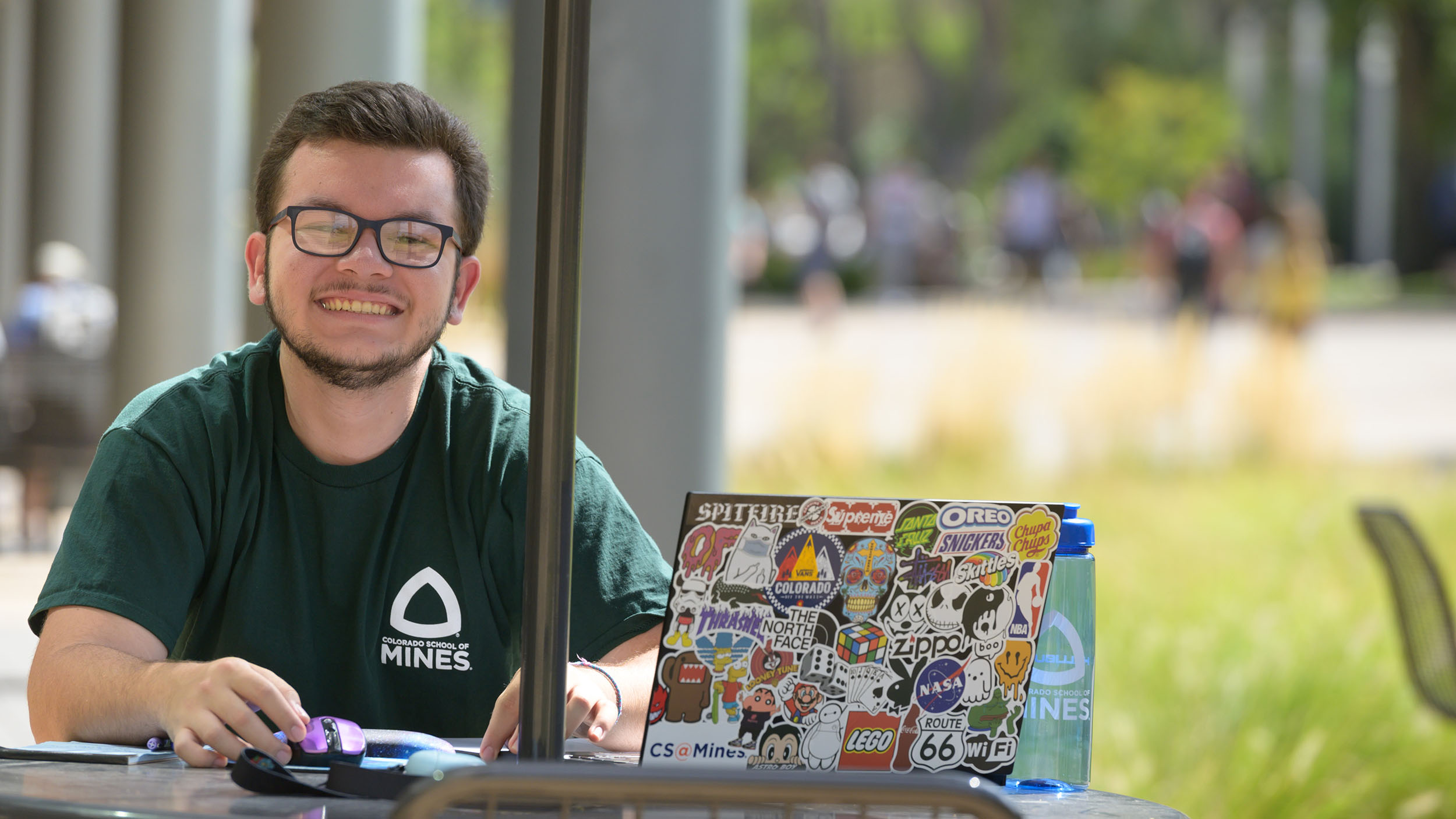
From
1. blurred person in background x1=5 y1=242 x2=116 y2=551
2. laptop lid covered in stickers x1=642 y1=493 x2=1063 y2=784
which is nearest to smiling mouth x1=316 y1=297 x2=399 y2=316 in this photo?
laptop lid covered in stickers x1=642 y1=493 x2=1063 y2=784

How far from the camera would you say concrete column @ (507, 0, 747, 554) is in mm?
3605

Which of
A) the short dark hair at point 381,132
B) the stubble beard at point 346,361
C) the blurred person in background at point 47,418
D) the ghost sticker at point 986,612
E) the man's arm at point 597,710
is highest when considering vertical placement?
the short dark hair at point 381,132

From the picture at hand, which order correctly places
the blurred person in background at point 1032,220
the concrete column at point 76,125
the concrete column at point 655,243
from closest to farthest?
the concrete column at point 655,243 → the concrete column at point 76,125 → the blurred person in background at point 1032,220

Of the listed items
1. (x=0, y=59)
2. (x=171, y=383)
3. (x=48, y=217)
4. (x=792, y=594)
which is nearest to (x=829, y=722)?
(x=792, y=594)

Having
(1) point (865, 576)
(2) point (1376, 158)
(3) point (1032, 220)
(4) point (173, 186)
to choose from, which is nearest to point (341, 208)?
(1) point (865, 576)

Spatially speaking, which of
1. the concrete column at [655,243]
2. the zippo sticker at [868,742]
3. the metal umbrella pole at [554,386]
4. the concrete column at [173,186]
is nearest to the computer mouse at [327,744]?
the metal umbrella pole at [554,386]

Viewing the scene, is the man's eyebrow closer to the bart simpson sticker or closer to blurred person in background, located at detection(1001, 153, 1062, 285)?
the bart simpson sticker

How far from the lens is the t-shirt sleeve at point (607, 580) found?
1974 mm

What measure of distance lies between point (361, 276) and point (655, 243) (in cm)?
183

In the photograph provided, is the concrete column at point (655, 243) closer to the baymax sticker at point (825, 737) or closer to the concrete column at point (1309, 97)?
the baymax sticker at point (825, 737)

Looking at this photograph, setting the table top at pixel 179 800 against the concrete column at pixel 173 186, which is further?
the concrete column at pixel 173 186

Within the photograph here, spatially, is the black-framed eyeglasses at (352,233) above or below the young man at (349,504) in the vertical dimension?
above

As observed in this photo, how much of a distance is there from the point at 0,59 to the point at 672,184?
39.7 feet

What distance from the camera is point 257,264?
197 cm
